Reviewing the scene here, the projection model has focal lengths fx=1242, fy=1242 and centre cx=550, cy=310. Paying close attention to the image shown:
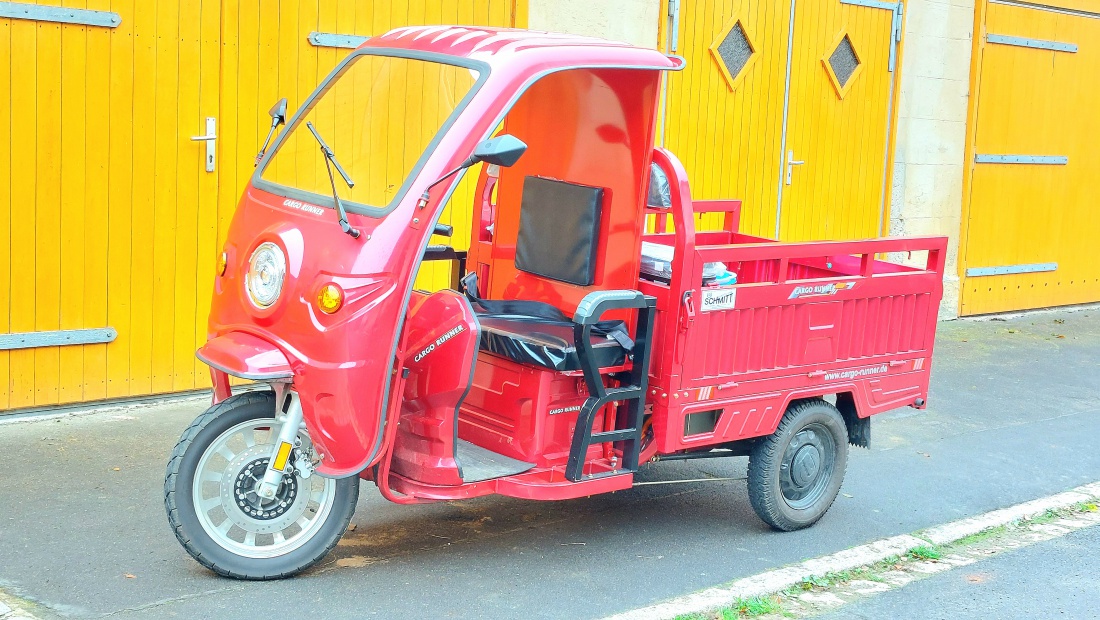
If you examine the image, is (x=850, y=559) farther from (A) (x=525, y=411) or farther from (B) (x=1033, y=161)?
(B) (x=1033, y=161)

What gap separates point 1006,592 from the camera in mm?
5223

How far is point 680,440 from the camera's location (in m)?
5.29

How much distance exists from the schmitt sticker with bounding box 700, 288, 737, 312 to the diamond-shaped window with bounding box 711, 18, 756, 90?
4.74 m

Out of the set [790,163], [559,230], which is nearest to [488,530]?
[559,230]

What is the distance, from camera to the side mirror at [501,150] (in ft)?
14.5

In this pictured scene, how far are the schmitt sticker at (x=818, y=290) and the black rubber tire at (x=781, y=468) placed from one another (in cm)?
53

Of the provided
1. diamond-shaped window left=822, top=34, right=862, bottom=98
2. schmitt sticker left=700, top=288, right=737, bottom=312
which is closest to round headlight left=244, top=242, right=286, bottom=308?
schmitt sticker left=700, top=288, right=737, bottom=312

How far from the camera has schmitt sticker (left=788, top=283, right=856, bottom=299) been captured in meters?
5.52

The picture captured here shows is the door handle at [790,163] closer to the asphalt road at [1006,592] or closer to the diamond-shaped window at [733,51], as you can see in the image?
the diamond-shaped window at [733,51]

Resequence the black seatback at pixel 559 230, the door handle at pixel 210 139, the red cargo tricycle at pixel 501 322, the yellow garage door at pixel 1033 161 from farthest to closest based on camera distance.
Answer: the yellow garage door at pixel 1033 161 < the door handle at pixel 210 139 < the black seatback at pixel 559 230 < the red cargo tricycle at pixel 501 322

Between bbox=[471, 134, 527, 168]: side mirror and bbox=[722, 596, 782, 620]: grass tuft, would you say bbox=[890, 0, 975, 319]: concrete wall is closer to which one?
bbox=[722, 596, 782, 620]: grass tuft

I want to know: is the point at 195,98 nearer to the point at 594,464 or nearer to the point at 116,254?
the point at 116,254

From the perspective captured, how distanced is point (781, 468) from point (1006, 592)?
1.08 metres

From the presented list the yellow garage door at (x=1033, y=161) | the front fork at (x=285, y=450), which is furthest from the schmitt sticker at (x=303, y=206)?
the yellow garage door at (x=1033, y=161)
